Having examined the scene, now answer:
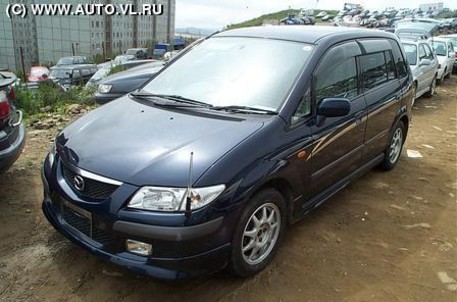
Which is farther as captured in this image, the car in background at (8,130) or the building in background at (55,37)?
the building in background at (55,37)

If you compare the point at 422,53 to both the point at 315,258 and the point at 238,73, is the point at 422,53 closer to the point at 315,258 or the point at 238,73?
the point at 238,73

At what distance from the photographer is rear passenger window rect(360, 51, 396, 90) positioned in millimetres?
4301

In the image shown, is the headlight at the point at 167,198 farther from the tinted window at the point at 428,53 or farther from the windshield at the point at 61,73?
the windshield at the point at 61,73

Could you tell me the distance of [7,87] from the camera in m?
4.09

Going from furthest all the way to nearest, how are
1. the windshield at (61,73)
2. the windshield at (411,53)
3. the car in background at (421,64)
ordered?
the windshield at (61,73) < the windshield at (411,53) < the car in background at (421,64)

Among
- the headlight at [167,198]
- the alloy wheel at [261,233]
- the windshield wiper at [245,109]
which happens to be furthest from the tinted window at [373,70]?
the headlight at [167,198]

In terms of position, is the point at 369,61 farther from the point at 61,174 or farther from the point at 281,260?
the point at 61,174

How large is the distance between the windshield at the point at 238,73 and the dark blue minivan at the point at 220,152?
11 millimetres

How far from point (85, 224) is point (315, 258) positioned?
176cm

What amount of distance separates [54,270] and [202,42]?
2.53 m

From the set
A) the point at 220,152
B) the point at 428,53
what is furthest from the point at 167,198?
the point at 428,53

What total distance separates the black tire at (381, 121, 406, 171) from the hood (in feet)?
9.08

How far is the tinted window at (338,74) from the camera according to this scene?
11.7 ft

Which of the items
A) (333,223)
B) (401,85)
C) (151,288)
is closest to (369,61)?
(401,85)
